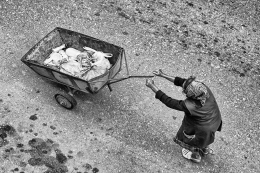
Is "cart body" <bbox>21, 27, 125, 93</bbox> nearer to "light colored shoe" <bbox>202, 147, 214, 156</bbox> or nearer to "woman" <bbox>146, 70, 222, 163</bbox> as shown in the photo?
"woman" <bbox>146, 70, 222, 163</bbox>

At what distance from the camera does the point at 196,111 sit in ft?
21.5

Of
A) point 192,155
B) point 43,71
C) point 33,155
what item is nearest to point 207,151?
point 192,155

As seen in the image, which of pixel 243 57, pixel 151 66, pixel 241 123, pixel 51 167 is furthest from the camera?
pixel 243 57

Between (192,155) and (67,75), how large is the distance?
324cm

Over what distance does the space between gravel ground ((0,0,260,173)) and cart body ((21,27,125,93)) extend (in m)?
0.79

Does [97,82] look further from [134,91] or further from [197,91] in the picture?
[197,91]

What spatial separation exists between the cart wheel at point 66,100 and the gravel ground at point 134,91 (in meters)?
0.18

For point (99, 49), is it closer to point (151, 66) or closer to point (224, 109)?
point (151, 66)

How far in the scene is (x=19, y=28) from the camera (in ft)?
33.6

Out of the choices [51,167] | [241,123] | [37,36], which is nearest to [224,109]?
[241,123]

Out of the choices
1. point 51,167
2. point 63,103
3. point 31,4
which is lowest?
point 51,167

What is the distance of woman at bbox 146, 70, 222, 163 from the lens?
6.47 metres

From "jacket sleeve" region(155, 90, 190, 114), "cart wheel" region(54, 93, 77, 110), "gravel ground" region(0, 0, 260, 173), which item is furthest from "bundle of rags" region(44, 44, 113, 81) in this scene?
"jacket sleeve" region(155, 90, 190, 114)

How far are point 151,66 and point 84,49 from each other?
1993 mm
